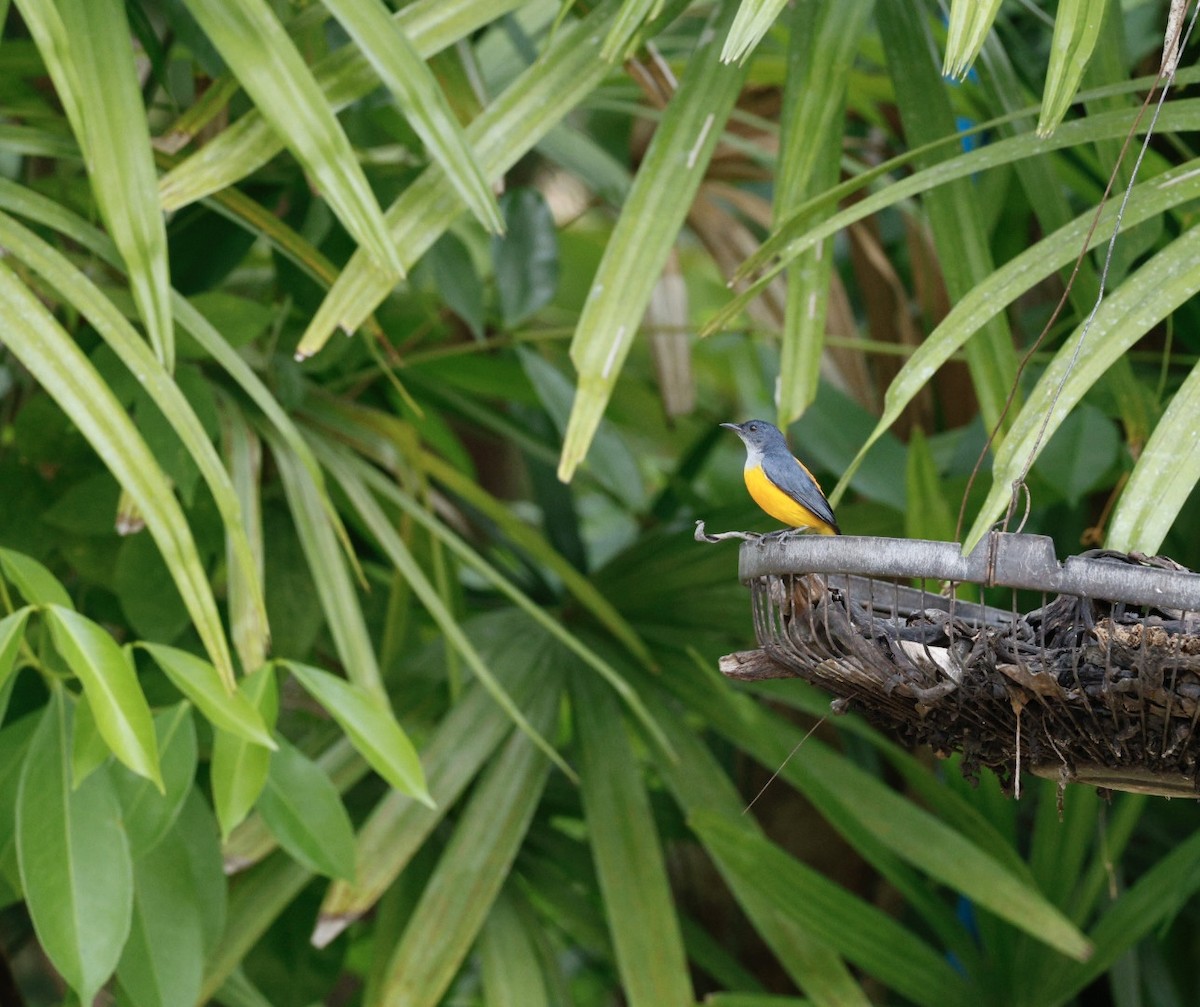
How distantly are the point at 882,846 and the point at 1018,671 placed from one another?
1.49m

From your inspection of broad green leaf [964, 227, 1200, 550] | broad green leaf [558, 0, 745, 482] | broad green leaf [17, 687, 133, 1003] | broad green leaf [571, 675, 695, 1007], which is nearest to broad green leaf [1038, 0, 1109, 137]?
broad green leaf [964, 227, 1200, 550]

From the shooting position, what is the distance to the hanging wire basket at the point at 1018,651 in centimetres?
90

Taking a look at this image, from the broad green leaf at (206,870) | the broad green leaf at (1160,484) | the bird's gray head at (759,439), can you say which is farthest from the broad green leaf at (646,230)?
the broad green leaf at (206,870)

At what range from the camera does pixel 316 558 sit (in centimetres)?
206

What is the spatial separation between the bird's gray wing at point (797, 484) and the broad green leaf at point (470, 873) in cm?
87

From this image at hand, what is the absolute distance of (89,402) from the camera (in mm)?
1450

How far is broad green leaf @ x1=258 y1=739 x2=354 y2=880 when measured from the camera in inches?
63.3

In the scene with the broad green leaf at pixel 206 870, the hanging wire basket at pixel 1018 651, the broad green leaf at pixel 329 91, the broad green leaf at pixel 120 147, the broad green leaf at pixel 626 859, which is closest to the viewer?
the hanging wire basket at pixel 1018 651

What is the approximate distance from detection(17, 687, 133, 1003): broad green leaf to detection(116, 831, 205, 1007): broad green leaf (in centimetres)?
11

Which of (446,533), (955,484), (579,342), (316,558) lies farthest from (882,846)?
(579,342)

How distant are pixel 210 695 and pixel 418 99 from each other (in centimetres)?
65

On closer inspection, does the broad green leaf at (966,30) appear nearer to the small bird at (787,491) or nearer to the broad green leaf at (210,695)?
the small bird at (787,491)

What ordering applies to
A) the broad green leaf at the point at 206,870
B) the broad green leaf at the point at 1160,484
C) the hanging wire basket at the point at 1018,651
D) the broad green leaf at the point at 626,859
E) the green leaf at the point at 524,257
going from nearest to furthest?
the hanging wire basket at the point at 1018,651 < the broad green leaf at the point at 1160,484 < the broad green leaf at the point at 206,870 < the broad green leaf at the point at 626,859 < the green leaf at the point at 524,257

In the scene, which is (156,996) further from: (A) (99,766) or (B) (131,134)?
(B) (131,134)
